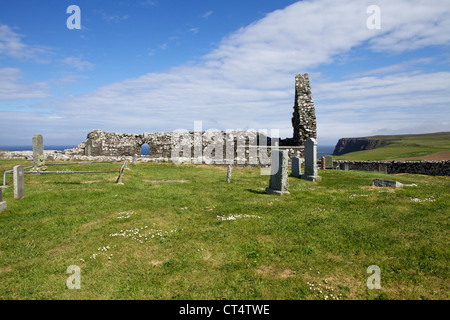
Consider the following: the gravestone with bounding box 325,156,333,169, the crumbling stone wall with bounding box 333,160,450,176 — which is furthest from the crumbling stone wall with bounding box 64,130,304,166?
the crumbling stone wall with bounding box 333,160,450,176

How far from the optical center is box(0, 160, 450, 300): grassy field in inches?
206

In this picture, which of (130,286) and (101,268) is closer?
(130,286)

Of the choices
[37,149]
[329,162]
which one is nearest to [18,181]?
[37,149]

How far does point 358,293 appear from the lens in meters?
4.98

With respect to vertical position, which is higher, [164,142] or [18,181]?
[164,142]

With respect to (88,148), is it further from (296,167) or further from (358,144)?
(358,144)

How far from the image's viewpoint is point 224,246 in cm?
714

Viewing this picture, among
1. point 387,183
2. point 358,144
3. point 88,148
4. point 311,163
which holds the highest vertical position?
point 358,144

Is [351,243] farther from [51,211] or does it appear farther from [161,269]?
[51,211]

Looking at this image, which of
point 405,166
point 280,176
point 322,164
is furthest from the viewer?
point 405,166

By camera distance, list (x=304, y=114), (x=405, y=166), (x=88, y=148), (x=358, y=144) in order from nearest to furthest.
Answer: (x=405, y=166)
(x=304, y=114)
(x=88, y=148)
(x=358, y=144)

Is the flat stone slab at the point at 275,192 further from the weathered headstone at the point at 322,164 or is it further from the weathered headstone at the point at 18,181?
the weathered headstone at the point at 322,164
